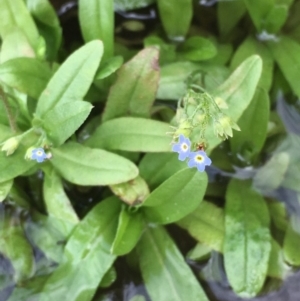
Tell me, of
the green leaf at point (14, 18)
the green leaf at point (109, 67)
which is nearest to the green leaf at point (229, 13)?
the green leaf at point (109, 67)

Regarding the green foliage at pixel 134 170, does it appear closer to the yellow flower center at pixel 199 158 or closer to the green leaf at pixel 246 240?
the green leaf at pixel 246 240

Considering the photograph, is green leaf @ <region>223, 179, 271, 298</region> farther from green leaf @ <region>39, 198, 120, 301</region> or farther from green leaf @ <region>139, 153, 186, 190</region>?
green leaf @ <region>39, 198, 120, 301</region>

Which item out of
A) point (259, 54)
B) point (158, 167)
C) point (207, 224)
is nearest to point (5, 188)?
point (158, 167)

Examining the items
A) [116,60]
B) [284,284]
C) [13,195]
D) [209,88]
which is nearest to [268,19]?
[209,88]

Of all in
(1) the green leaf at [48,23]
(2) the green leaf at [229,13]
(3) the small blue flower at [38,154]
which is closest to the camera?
(3) the small blue flower at [38,154]

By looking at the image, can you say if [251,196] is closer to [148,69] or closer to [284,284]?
[284,284]
